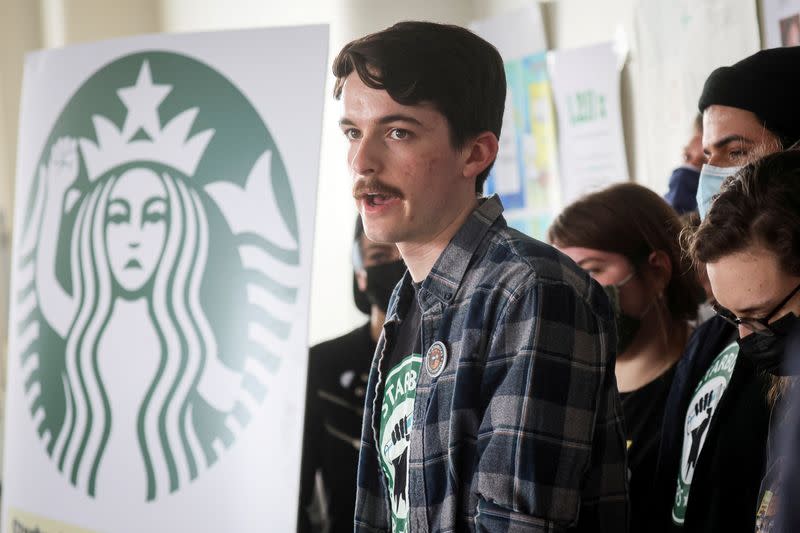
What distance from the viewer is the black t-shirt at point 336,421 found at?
2164mm

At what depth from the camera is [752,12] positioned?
2141 mm

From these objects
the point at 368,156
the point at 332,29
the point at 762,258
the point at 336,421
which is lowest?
the point at 336,421

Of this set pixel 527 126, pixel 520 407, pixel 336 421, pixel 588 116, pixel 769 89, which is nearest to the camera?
pixel 520 407

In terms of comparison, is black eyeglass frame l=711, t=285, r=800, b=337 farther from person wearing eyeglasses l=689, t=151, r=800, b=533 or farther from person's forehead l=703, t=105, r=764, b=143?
person's forehead l=703, t=105, r=764, b=143

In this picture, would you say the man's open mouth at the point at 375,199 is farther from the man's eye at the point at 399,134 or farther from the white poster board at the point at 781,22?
the white poster board at the point at 781,22

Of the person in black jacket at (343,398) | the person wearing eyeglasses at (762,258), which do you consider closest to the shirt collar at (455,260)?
the person wearing eyeglasses at (762,258)

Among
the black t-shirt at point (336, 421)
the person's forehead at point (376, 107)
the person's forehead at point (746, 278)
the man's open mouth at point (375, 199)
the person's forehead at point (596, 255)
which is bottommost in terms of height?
the black t-shirt at point (336, 421)

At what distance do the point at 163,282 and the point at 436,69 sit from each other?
102cm

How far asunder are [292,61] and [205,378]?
2.09 feet

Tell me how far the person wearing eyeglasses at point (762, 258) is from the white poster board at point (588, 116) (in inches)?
62.6

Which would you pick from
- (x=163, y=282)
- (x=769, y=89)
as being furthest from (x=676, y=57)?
(x=163, y=282)

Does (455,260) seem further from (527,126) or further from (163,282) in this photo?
(527,126)

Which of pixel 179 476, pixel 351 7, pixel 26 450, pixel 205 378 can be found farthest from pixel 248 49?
pixel 351 7

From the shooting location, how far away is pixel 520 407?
3.28 feet
